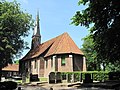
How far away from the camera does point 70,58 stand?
1821 inches

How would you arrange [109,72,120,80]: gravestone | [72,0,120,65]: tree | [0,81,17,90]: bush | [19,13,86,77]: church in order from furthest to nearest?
[19,13,86,77]: church < [109,72,120,80]: gravestone < [0,81,17,90]: bush < [72,0,120,65]: tree

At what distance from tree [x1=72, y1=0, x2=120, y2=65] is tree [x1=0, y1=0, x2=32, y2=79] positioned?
2593 centimetres

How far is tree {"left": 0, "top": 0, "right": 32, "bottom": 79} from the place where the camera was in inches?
1896

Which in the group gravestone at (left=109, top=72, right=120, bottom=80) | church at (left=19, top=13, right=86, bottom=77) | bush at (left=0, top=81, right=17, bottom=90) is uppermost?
church at (left=19, top=13, right=86, bottom=77)

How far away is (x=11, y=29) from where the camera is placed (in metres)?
50.6

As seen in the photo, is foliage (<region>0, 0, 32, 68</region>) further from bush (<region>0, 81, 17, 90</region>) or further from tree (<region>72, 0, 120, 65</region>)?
tree (<region>72, 0, 120, 65</region>)

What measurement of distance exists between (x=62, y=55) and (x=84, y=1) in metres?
24.0

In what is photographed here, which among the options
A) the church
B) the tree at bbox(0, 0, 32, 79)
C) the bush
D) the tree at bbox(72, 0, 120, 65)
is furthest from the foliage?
the tree at bbox(72, 0, 120, 65)

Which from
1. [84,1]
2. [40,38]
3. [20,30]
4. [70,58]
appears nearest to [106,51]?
[84,1]

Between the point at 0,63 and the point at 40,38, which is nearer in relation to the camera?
the point at 0,63

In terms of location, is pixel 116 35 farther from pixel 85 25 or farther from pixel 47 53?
pixel 47 53

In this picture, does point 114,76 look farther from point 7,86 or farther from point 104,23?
point 7,86

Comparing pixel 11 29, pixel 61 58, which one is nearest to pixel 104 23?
pixel 61 58

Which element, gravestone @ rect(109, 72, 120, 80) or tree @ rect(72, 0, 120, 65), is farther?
gravestone @ rect(109, 72, 120, 80)
